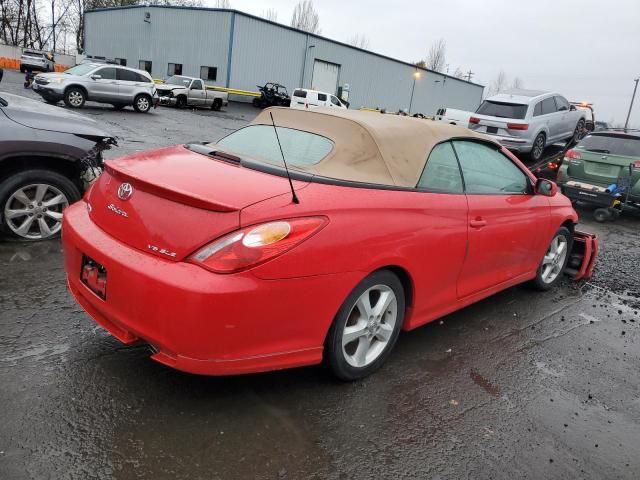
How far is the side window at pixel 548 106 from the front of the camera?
46.2ft

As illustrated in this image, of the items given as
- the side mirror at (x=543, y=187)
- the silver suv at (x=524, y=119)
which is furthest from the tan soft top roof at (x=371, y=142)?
the silver suv at (x=524, y=119)

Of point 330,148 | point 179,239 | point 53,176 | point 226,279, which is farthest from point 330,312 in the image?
point 53,176

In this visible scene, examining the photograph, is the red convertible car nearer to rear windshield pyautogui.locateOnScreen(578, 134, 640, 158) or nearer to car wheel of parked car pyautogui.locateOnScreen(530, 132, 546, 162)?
rear windshield pyautogui.locateOnScreen(578, 134, 640, 158)

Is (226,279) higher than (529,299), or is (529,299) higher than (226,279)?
(226,279)

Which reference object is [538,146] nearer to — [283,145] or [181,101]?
[283,145]

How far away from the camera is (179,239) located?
7.91ft

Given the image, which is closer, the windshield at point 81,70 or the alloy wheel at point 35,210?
the alloy wheel at point 35,210

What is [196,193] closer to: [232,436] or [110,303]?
[110,303]

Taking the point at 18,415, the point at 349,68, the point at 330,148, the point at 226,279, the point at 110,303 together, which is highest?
the point at 349,68

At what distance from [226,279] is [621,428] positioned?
2456mm

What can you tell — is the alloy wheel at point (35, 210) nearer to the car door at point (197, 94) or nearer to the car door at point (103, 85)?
the car door at point (103, 85)

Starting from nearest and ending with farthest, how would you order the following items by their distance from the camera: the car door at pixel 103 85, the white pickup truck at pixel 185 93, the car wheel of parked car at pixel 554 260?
the car wheel of parked car at pixel 554 260
the car door at pixel 103 85
the white pickup truck at pixel 185 93

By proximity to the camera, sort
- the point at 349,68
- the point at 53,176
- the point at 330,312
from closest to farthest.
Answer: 1. the point at 330,312
2. the point at 53,176
3. the point at 349,68

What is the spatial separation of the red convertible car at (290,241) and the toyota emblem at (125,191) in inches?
0.5
